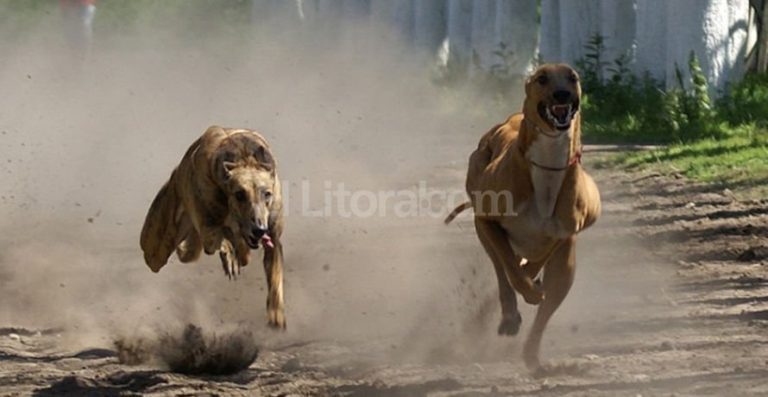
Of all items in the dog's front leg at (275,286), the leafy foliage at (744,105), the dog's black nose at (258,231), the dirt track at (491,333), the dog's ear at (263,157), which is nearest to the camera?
the dirt track at (491,333)

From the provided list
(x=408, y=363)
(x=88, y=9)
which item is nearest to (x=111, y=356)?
(x=408, y=363)

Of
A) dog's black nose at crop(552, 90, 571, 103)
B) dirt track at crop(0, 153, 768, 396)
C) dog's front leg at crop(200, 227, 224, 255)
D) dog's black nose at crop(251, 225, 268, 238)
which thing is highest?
dog's black nose at crop(552, 90, 571, 103)

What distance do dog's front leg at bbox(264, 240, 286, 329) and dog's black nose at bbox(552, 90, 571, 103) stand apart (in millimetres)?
1735

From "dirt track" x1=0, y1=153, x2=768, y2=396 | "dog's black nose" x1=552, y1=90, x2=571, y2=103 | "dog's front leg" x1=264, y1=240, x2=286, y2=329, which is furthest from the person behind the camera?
"dog's front leg" x1=264, y1=240, x2=286, y2=329

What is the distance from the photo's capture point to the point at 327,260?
36.1 ft

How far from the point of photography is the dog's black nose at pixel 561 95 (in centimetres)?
725

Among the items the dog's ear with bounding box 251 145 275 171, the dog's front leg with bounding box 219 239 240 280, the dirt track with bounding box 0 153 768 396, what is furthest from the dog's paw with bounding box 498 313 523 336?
the dog's front leg with bounding box 219 239 240 280

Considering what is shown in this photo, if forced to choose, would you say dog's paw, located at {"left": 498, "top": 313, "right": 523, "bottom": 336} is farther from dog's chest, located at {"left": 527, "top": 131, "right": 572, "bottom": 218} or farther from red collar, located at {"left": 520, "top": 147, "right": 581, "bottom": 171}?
red collar, located at {"left": 520, "top": 147, "right": 581, "bottom": 171}

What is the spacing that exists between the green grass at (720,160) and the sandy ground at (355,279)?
0.77 ft

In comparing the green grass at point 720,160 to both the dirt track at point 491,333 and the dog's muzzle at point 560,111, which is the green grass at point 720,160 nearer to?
the dirt track at point 491,333

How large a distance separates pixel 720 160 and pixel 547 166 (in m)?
6.34

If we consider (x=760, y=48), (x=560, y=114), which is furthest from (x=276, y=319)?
(x=760, y=48)

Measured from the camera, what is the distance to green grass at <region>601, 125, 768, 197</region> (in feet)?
42.3

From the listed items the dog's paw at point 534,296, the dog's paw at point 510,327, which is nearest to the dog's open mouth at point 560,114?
the dog's paw at point 534,296
